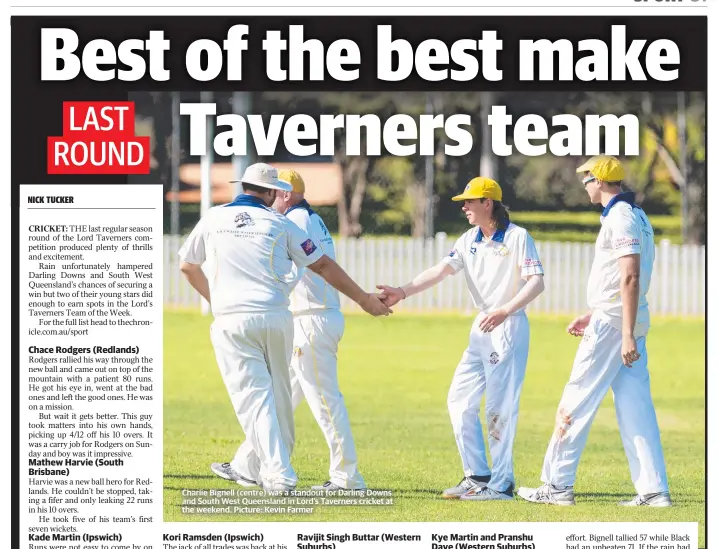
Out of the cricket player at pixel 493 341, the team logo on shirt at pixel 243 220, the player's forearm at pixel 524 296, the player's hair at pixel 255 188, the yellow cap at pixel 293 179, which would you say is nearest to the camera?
the team logo on shirt at pixel 243 220

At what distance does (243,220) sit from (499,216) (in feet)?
6.44

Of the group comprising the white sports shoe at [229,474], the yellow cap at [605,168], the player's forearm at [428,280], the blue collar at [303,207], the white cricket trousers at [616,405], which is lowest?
the white sports shoe at [229,474]

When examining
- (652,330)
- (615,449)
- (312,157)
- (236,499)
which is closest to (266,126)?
(312,157)

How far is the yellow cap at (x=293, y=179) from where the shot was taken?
11494 mm

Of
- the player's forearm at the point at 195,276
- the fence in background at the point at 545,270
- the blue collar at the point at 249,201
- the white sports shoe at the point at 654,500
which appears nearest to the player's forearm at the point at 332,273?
the blue collar at the point at 249,201

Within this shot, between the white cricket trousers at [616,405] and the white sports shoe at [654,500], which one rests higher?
the white cricket trousers at [616,405]

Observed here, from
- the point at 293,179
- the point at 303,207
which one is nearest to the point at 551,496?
the point at 303,207

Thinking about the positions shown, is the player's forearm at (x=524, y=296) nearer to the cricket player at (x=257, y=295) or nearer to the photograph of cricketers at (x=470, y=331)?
the photograph of cricketers at (x=470, y=331)

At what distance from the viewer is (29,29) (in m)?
11.3

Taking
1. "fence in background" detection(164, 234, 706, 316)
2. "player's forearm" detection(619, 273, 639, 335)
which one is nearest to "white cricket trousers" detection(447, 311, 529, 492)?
"player's forearm" detection(619, 273, 639, 335)

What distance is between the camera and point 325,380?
37.8ft

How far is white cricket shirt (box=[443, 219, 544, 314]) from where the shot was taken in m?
11.4

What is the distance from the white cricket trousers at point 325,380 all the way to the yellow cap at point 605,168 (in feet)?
7.31

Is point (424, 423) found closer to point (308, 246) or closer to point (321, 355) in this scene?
point (321, 355)
